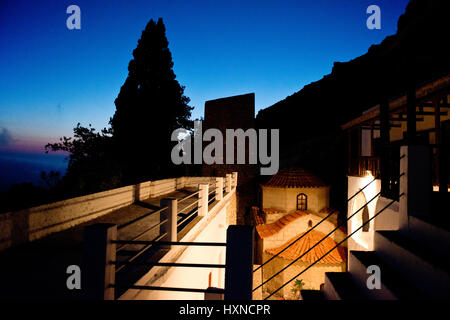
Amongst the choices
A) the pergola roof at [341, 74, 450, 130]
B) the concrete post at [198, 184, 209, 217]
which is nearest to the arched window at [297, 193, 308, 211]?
the pergola roof at [341, 74, 450, 130]

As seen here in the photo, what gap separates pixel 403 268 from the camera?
2.81 metres

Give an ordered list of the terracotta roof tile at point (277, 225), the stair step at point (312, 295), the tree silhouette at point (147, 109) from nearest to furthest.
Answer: the stair step at point (312, 295) < the terracotta roof tile at point (277, 225) < the tree silhouette at point (147, 109)

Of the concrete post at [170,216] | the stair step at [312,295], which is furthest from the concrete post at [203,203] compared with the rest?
the stair step at [312,295]

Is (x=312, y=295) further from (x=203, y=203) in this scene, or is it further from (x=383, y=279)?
(x=203, y=203)

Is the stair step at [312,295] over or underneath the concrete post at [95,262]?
underneath

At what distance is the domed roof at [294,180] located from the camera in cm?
1703

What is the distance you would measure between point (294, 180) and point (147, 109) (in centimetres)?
1254

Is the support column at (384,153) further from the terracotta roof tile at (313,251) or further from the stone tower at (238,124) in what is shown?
the stone tower at (238,124)

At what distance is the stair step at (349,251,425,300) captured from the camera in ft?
7.94

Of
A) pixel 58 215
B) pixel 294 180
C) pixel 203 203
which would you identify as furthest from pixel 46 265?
pixel 294 180

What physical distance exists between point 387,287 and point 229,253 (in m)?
1.78

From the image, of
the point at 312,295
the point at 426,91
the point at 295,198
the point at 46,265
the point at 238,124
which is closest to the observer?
the point at 312,295

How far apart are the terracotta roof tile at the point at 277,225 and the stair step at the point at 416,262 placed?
1312 cm
